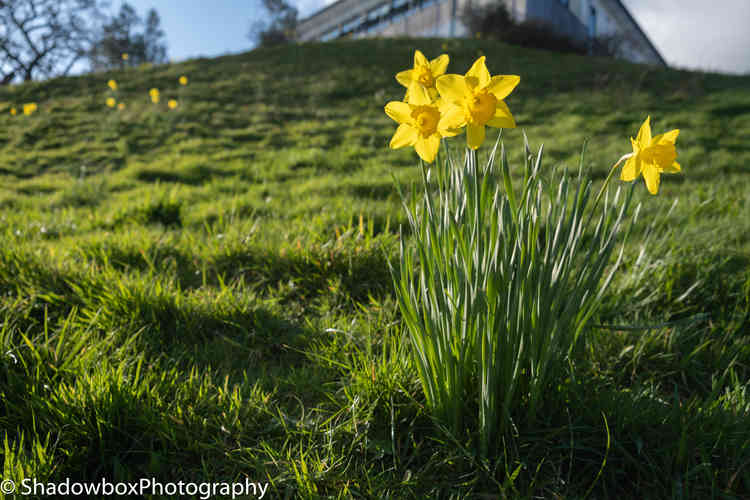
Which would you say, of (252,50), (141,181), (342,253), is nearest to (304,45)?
→ (252,50)

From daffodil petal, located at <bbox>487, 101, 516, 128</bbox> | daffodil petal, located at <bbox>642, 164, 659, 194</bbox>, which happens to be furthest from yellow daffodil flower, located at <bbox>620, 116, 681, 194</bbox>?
daffodil petal, located at <bbox>487, 101, 516, 128</bbox>

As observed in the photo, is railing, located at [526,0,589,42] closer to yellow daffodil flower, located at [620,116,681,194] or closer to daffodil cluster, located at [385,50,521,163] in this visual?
yellow daffodil flower, located at [620,116,681,194]

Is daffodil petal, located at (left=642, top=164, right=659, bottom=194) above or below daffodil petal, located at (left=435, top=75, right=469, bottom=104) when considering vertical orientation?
below

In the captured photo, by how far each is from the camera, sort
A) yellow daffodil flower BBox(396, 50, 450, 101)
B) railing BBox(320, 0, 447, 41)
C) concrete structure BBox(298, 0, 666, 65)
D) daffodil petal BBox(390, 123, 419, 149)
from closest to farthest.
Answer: daffodil petal BBox(390, 123, 419, 149) < yellow daffodil flower BBox(396, 50, 450, 101) < concrete structure BBox(298, 0, 666, 65) < railing BBox(320, 0, 447, 41)

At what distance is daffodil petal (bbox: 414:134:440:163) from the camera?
38.8 inches


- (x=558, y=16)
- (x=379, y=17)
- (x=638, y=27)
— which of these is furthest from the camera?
(x=638, y=27)

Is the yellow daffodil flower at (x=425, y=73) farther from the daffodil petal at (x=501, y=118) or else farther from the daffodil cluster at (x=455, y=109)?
the daffodil petal at (x=501, y=118)

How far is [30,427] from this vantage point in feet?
4.20

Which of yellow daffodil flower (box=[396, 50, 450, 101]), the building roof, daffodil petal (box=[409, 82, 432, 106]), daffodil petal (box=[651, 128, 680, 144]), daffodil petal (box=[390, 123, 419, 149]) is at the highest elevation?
the building roof

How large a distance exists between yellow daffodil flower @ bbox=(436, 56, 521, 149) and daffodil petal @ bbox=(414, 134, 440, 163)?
7 centimetres

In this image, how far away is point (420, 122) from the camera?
984 millimetres

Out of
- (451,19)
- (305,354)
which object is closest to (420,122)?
(305,354)

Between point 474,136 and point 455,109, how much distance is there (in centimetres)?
7

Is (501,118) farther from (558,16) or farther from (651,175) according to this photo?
(558,16)
